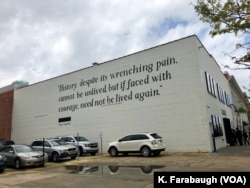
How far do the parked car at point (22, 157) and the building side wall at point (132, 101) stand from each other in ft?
29.8

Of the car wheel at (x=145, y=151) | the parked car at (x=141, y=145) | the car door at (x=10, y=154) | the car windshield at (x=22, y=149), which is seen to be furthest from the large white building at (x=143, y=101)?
→ the car door at (x=10, y=154)

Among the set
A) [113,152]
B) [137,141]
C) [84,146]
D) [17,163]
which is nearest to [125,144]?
[137,141]

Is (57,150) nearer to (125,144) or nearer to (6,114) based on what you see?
(125,144)

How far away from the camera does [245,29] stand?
25.1ft

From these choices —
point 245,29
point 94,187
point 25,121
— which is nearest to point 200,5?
point 245,29

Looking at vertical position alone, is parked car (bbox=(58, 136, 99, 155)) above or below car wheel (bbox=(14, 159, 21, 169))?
above

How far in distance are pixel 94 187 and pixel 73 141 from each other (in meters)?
14.8

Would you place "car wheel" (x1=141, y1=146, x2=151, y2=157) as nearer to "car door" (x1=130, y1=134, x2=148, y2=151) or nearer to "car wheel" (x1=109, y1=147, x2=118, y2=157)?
"car door" (x1=130, y1=134, x2=148, y2=151)
